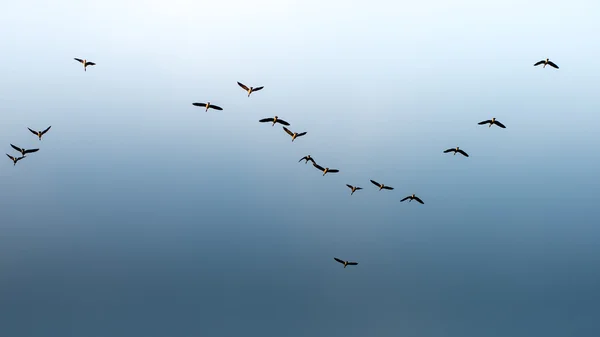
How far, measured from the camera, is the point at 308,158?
146375 mm

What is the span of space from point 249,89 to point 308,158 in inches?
842

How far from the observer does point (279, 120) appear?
137500 mm

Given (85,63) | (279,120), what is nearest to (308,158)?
(279,120)

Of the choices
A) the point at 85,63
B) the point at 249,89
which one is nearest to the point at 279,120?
the point at 249,89

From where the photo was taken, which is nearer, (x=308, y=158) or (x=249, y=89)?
(x=249, y=89)

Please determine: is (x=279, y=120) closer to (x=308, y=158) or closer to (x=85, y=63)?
(x=308, y=158)

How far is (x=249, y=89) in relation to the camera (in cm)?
13712

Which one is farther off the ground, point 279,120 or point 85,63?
point 85,63

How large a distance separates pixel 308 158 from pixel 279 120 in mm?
13487

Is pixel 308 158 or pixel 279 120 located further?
pixel 308 158

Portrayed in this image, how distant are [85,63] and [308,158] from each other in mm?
52893

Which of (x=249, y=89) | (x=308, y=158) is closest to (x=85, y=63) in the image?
(x=249, y=89)

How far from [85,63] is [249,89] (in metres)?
36.2

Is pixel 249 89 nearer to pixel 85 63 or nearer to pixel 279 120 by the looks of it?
pixel 279 120
